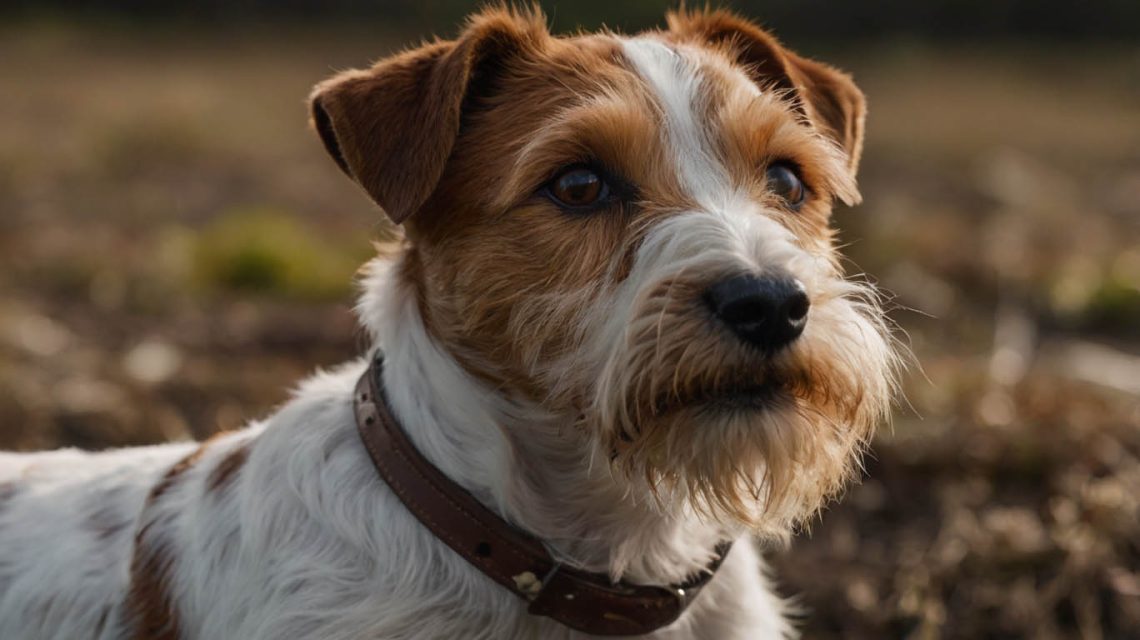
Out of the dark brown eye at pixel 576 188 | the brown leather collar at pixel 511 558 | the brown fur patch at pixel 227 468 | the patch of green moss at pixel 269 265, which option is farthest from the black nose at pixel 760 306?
the patch of green moss at pixel 269 265

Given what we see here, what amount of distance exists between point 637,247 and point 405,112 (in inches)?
32.0

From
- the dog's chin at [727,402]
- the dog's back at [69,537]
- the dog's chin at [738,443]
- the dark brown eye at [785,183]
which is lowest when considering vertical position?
the dog's back at [69,537]

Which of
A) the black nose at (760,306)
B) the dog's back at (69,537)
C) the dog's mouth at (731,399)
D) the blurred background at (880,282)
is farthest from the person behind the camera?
the blurred background at (880,282)

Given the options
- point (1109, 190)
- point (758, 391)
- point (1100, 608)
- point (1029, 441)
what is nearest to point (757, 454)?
point (758, 391)

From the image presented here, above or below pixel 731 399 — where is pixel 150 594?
below

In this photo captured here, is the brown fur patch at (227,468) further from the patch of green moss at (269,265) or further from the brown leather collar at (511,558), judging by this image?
the patch of green moss at (269,265)

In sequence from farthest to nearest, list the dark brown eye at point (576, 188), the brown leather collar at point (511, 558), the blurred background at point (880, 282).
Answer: the blurred background at point (880, 282), the dark brown eye at point (576, 188), the brown leather collar at point (511, 558)

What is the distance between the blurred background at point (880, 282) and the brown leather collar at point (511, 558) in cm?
155

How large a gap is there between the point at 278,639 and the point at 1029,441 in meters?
3.76

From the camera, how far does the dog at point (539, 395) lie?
9.96ft

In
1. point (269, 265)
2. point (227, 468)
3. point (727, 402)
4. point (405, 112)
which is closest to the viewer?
point (727, 402)

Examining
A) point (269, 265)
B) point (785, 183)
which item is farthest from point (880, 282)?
point (785, 183)

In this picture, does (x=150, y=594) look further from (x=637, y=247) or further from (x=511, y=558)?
(x=637, y=247)

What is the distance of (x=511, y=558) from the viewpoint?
327cm
